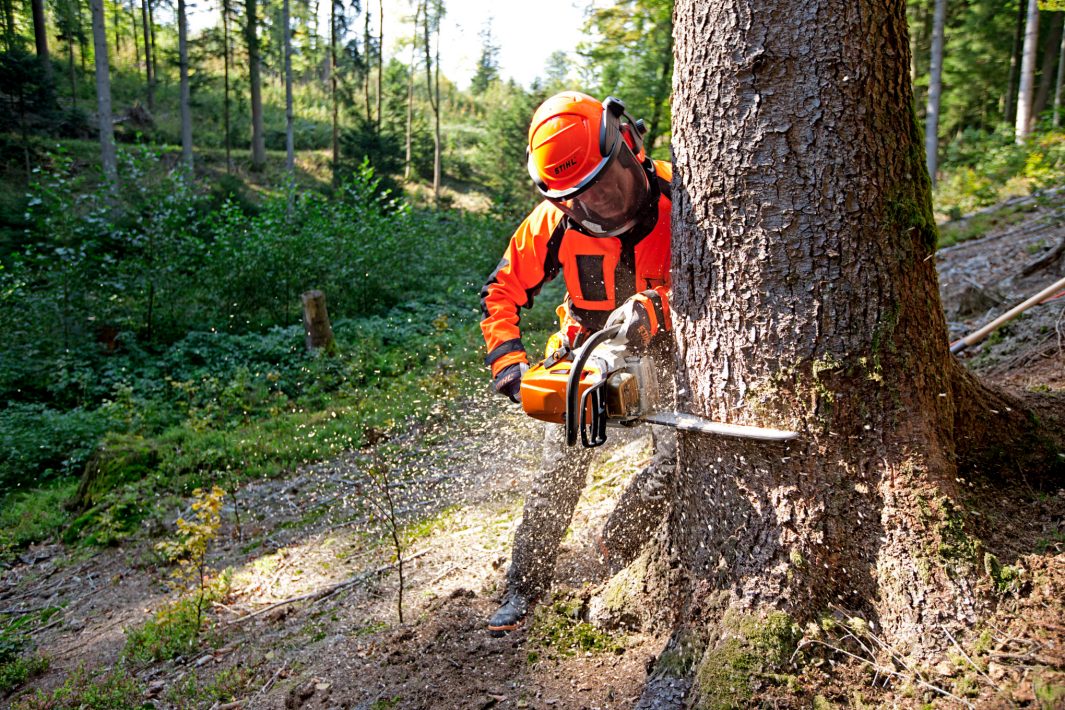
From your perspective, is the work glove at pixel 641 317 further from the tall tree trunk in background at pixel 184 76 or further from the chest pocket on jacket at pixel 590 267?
the tall tree trunk in background at pixel 184 76

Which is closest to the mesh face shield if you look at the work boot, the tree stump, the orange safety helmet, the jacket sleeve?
the orange safety helmet

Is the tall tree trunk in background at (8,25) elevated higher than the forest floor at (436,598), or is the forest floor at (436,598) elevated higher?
the tall tree trunk in background at (8,25)

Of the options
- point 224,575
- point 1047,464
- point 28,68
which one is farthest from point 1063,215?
point 28,68

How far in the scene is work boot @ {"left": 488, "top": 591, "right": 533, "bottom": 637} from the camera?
284cm

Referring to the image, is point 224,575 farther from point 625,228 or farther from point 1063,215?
point 1063,215

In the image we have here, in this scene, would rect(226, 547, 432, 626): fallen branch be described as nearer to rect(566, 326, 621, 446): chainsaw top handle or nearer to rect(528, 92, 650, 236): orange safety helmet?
rect(566, 326, 621, 446): chainsaw top handle

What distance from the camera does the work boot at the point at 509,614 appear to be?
2.84 m

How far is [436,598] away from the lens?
3.27 m

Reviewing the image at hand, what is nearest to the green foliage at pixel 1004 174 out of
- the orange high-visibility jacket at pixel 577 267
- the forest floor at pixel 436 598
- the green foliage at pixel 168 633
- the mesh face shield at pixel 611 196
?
the forest floor at pixel 436 598

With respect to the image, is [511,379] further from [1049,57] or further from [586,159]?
[1049,57]

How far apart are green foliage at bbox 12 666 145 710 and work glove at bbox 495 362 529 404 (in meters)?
2.17

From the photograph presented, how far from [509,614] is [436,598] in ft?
1.73

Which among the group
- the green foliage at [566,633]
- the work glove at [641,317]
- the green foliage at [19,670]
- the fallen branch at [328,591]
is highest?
the work glove at [641,317]

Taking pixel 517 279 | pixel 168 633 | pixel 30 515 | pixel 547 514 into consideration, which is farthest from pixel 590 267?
pixel 30 515
